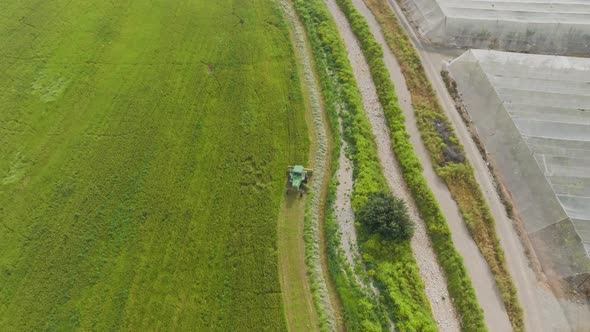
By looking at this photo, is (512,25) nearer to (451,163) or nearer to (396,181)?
(451,163)

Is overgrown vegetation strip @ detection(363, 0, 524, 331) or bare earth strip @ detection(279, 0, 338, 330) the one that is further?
overgrown vegetation strip @ detection(363, 0, 524, 331)

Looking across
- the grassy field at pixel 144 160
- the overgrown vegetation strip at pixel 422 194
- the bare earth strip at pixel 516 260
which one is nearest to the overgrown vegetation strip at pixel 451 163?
the bare earth strip at pixel 516 260

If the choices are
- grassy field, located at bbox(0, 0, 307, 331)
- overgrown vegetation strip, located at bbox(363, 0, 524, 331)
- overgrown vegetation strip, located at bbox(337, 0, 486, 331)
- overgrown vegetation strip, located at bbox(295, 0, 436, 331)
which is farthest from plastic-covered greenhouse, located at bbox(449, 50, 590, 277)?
grassy field, located at bbox(0, 0, 307, 331)

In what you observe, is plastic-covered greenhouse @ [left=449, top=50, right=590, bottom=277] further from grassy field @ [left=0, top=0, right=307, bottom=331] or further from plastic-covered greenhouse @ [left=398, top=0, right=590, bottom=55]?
grassy field @ [left=0, top=0, right=307, bottom=331]

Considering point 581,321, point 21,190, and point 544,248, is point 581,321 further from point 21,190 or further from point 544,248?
point 21,190

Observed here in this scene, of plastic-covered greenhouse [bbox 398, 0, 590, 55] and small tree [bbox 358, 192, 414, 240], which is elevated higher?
plastic-covered greenhouse [bbox 398, 0, 590, 55]
